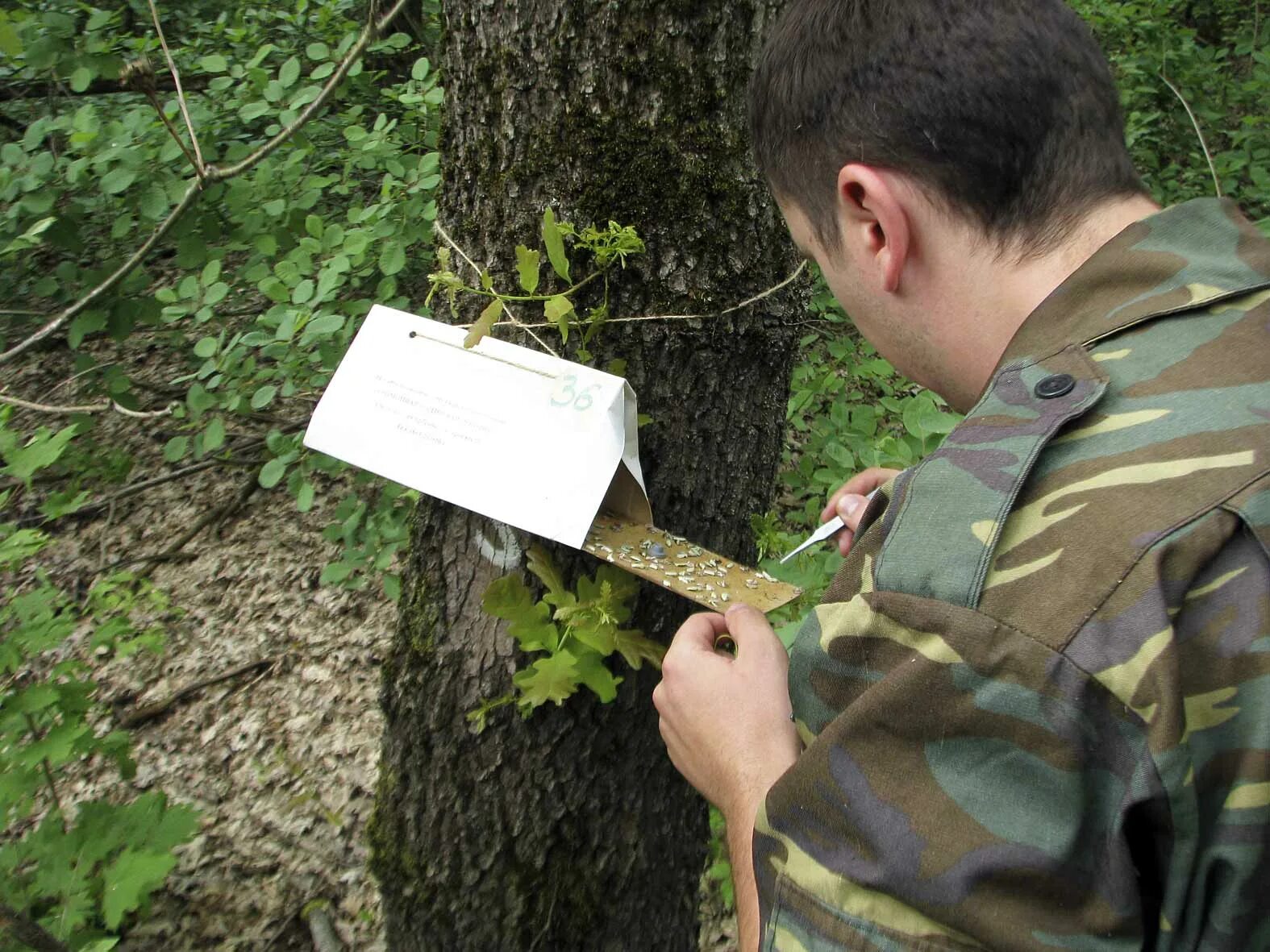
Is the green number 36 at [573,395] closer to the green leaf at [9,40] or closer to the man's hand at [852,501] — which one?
the man's hand at [852,501]

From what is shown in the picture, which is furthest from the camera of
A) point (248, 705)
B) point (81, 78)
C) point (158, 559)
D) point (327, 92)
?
point (158, 559)

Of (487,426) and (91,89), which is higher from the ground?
(487,426)

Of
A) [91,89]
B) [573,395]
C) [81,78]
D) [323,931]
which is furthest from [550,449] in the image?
[91,89]

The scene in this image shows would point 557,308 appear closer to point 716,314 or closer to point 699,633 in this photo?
point 716,314

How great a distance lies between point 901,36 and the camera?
1.08m

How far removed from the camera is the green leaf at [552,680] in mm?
1341

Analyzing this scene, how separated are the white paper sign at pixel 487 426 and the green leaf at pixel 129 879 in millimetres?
845

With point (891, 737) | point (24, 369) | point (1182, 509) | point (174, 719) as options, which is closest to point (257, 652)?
point (174, 719)

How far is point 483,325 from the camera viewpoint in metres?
1.34

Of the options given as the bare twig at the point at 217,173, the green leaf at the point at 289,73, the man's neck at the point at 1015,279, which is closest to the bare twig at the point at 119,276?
the bare twig at the point at 217,173

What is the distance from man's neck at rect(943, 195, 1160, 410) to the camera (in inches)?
40.2

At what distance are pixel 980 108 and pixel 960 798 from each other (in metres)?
0.78

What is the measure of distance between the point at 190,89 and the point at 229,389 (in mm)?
1760

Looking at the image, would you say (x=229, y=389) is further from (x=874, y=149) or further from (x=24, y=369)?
(x=24, y=369)
